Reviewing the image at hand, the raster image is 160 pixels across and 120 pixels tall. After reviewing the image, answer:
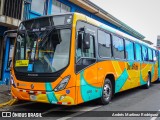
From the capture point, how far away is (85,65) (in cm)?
703

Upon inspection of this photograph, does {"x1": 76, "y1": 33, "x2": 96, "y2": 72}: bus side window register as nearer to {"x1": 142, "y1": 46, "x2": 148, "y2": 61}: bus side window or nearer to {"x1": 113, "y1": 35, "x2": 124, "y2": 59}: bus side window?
{"x1": 113, "y1": 35, "x2": 124, "y2": 59}: bus side window

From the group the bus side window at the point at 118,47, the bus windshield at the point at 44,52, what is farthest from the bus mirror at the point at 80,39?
the bus side window at the point at 118,47

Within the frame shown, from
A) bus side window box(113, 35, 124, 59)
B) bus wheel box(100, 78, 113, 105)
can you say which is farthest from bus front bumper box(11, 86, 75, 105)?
bus side window box(113, 35, 124, 59)

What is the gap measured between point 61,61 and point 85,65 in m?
0.87

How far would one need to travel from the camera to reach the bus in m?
6.41

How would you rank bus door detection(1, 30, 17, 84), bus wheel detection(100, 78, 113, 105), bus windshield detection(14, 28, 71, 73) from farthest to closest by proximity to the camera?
bus door detection(1, 30, 17, 84)
bus wheel detection(100, 78, 113, 105)
bus windshield detection(14, 28, 71, 73)

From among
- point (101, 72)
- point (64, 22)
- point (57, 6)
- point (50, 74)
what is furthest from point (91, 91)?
point (57, 6)

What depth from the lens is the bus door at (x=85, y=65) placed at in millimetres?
6742

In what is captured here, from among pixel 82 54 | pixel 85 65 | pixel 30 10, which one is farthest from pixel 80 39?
pixel 30 10

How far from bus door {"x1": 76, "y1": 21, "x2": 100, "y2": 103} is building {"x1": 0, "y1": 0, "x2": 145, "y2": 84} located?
16.6 ft

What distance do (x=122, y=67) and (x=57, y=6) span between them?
7955 mm

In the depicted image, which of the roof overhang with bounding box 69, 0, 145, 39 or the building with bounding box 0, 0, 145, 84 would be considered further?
the roof overhang with bounding box 69, 0, 145, 39

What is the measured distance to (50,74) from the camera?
6.47 m

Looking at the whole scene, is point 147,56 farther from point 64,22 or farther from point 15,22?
point 64,22
